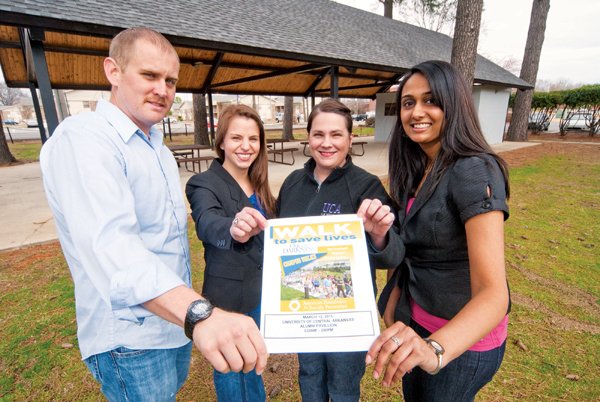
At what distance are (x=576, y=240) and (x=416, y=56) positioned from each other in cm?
1081

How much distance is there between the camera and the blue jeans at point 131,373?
131 centimetres

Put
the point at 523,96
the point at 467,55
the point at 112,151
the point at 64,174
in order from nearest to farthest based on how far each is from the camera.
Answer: the point at 64,174
the point at 112,151
the point at 467,55
the point at 523,96

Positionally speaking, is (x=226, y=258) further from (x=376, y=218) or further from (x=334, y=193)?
(x=376, y=218)

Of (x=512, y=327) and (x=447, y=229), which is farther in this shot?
(x=512, y=327)

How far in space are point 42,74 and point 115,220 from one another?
238 inches

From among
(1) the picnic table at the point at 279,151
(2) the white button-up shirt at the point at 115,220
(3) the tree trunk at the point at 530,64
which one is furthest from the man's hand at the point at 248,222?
(3) the tree trunk at the point at 530,64

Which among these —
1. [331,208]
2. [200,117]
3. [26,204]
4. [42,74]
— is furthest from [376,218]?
[200,117]

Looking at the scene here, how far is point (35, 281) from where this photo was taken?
12.9ft

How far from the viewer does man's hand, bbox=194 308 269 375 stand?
797 millimetres

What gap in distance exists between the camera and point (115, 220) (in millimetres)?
946

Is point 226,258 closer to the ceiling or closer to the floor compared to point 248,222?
closer to the floor

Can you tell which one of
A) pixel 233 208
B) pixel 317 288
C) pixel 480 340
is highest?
pixel 233 208

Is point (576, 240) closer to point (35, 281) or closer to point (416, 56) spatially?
point (35, 281)

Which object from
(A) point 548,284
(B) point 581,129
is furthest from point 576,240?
(B) point 581,129
